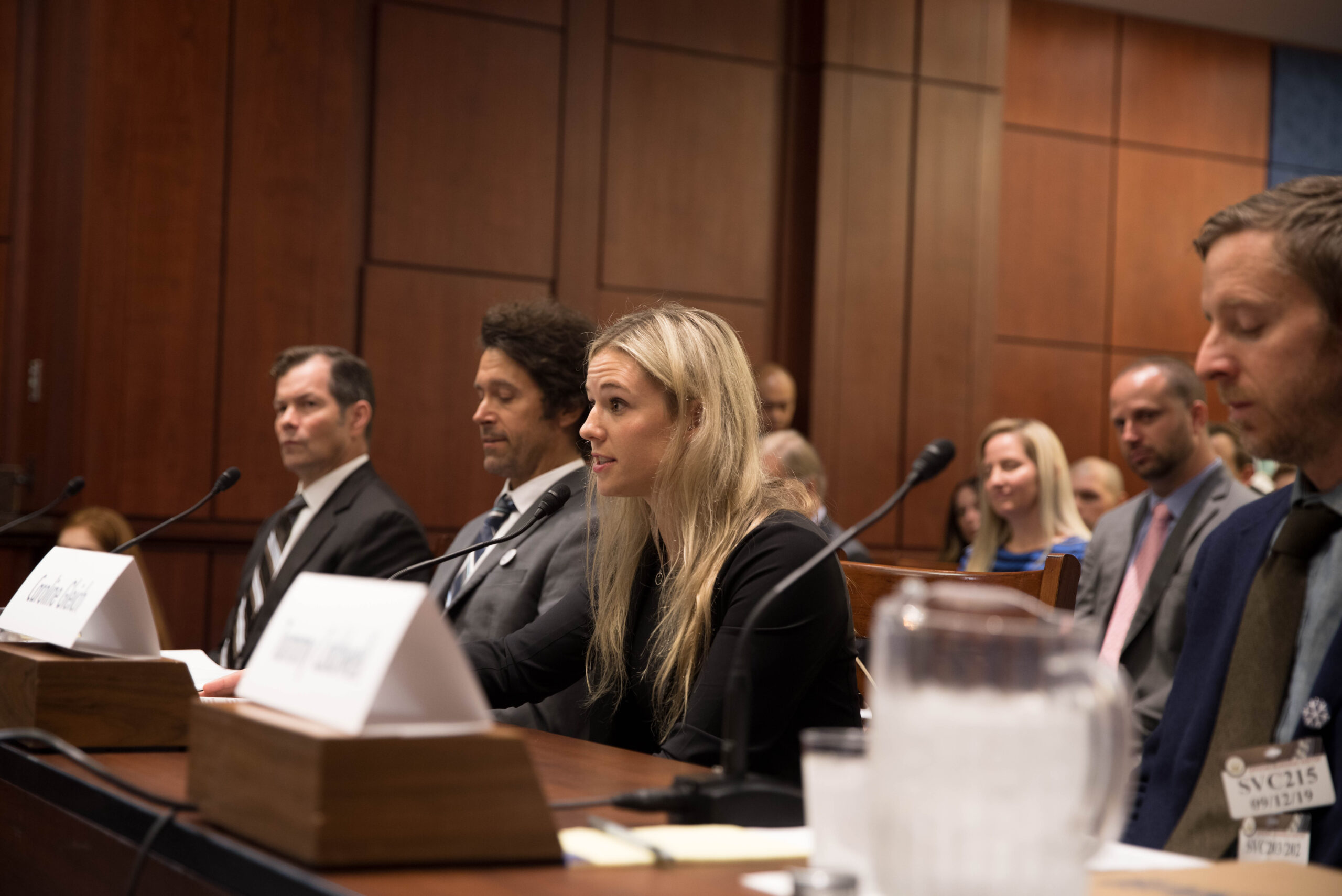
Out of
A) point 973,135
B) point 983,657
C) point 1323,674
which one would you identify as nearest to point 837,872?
point 983,657

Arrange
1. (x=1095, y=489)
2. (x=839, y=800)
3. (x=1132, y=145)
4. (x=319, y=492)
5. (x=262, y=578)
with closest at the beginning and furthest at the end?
(x=839, y=800), (x=262, y=578), (x=319, y=492), (x=1095, y=489), (x=1132, y=145)

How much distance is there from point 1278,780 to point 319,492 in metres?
2.85

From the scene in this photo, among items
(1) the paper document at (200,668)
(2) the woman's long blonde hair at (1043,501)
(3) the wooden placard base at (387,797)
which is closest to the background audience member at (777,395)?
(2) the woman's long blonde hair at (1043,501)

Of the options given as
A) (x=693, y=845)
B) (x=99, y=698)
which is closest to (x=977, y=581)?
(x=693, y=845)

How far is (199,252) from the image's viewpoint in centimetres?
513

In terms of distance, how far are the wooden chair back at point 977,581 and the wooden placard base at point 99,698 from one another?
Result: 3.34ft

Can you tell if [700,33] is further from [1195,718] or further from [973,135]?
[1195,718]

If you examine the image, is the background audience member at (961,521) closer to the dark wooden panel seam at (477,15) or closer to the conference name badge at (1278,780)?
the dark wooden panel seam at (477,15)

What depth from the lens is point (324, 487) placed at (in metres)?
3.75

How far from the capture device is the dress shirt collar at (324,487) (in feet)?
12.2

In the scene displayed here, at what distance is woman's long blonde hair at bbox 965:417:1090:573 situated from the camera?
15.0 feet

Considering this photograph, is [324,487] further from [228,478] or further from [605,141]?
[605,141]

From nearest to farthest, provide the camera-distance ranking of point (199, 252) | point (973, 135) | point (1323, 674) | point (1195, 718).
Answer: point (1323, 674) < point (1195, 718) < point (199, 252) < point (973, 135)

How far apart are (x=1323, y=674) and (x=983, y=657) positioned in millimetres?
701
